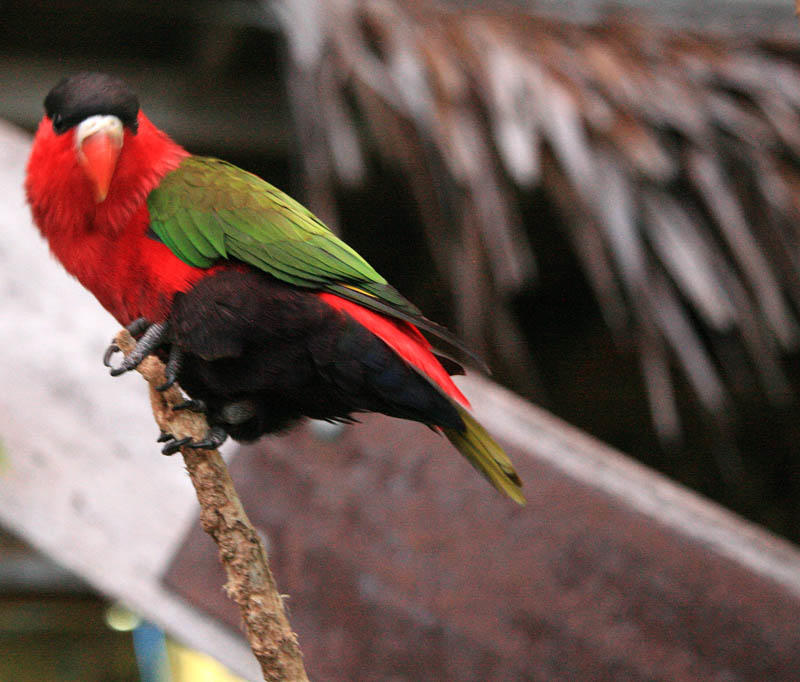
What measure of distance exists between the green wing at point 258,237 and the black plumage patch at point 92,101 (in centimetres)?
10

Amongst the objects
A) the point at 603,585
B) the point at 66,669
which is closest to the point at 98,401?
the point at 603,585

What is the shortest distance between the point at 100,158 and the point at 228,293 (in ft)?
0.73

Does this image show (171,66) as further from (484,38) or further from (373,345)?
(373,345)

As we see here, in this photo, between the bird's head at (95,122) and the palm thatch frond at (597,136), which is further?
the palm thatch frond at (597,136)

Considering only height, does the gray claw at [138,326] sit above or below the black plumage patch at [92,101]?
below

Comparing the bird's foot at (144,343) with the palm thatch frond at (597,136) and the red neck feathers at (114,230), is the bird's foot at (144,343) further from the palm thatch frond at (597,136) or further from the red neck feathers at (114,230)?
the palm thatch frond at (597,136)

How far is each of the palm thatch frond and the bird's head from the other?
98 cm

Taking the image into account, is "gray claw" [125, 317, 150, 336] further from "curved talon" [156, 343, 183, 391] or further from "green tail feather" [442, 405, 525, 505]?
"green tail feather" [442, 405, 525, 505]

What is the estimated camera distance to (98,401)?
1.71 metres

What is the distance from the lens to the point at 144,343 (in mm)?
1048

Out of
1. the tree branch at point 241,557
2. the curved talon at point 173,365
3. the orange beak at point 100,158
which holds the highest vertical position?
the orange beak at point 100,158

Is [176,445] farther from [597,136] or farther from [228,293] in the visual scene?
[597,136]

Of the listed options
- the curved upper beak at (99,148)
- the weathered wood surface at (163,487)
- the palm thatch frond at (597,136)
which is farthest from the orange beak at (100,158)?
the palm thatch frond at (597,136)

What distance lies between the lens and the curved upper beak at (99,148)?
105 cm
